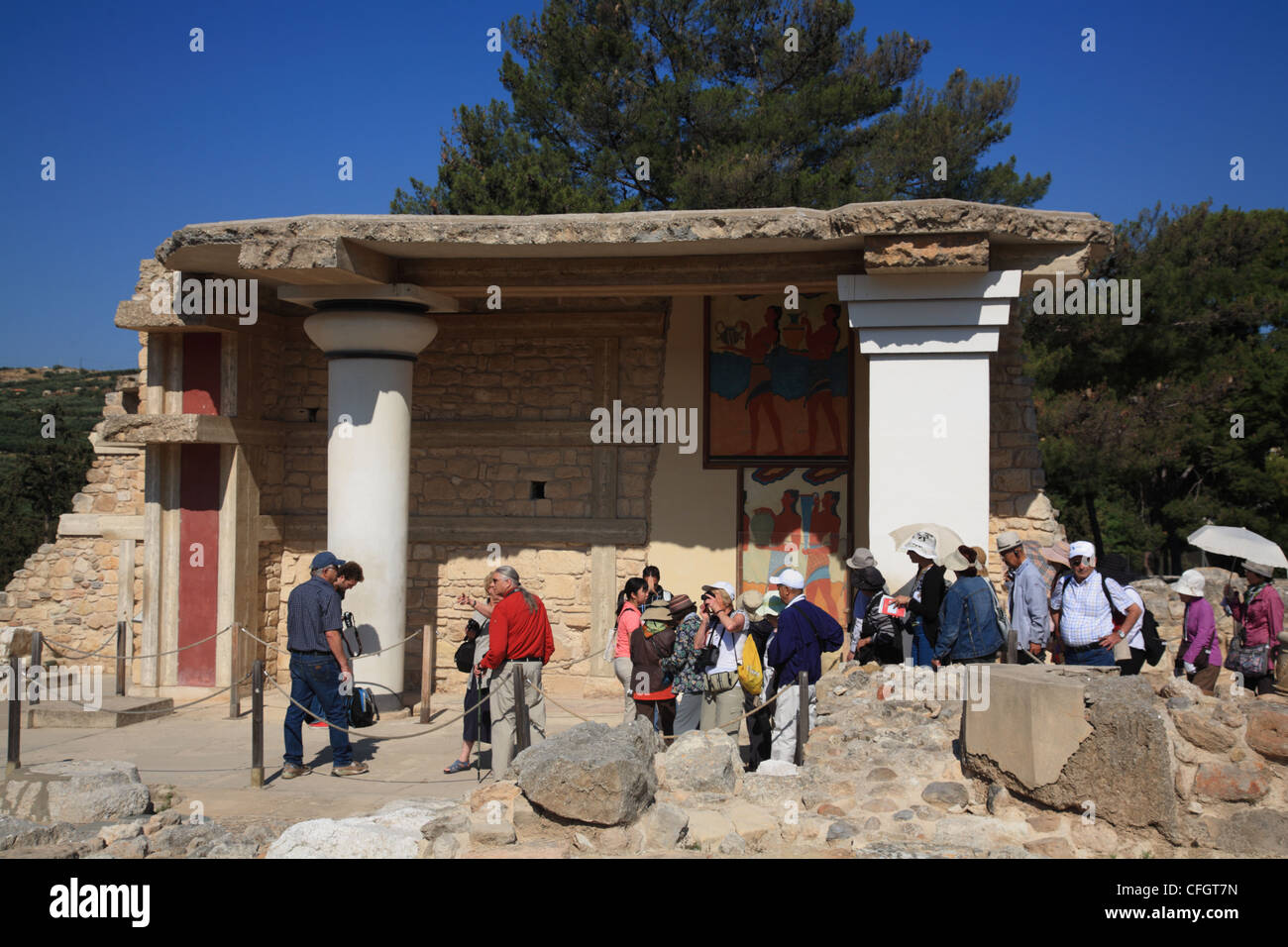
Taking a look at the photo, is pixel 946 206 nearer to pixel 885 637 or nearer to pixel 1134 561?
pixel 885 637

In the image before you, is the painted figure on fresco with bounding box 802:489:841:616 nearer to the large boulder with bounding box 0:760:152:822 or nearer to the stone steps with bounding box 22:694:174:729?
the stone steps with bounding box 22:694:174:729

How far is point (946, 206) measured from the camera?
7.53 meters

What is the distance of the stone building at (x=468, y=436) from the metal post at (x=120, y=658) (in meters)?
0.22

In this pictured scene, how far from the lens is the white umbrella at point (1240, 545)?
8.04 m

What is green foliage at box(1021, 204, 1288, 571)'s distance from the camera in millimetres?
23328

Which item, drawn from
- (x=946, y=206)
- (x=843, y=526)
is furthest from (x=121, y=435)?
(x=946, y=206)

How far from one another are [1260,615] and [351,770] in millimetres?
6053

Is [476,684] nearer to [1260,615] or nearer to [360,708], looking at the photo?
[360,708]

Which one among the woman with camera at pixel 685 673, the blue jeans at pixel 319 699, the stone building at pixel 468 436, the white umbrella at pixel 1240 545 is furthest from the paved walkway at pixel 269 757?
the white umbrella at pixel 1240 545

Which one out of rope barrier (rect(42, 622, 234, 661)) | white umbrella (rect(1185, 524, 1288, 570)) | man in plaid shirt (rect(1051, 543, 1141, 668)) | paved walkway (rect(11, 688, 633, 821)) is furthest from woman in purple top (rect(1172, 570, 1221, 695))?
rope barrier (rect(42, 622, 234, 661))

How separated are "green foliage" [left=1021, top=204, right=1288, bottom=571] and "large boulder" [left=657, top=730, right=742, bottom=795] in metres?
18.5

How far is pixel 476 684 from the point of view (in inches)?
286

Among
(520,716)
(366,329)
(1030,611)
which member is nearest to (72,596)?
(366,329)

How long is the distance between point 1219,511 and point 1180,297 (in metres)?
4.78
